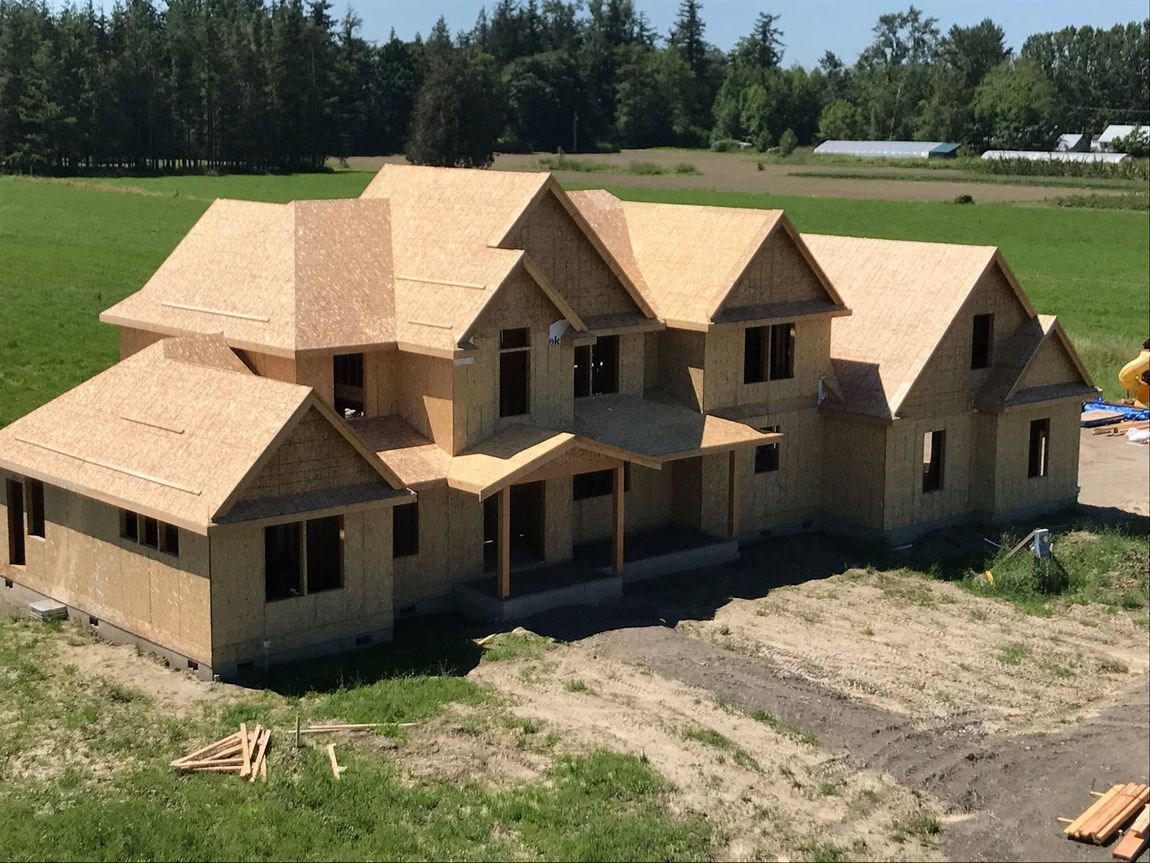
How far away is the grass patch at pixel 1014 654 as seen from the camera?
92.8 ft

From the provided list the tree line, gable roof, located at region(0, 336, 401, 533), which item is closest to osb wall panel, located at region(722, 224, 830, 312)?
gable roof, located at region(0, 336, 401, 533)

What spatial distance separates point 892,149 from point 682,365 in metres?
124

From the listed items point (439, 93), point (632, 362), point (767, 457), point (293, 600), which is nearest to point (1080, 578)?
point (767, 457)

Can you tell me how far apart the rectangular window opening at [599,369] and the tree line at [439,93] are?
2462 inches

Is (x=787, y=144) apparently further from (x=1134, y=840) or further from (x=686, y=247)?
(x=1134, y=840)

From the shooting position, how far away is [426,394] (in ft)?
99.2

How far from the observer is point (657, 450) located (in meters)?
31.6

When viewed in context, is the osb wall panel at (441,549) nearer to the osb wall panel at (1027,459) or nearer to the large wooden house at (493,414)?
the large wooden house at (493,414)

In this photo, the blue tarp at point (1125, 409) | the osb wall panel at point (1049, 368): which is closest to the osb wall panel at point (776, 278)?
the osb wall panel at point (1049, 368)

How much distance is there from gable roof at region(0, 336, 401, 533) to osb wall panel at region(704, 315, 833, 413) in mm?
9062

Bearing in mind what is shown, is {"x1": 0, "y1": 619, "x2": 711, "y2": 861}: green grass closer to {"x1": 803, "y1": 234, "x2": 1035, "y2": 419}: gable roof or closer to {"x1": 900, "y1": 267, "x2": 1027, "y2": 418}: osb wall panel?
{"x1": 803, "y1": 234, "x2": 1035, "y2": 419}: gable roof

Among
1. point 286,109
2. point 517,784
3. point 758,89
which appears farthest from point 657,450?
point 758,89

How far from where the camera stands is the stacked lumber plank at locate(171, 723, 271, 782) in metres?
22.1

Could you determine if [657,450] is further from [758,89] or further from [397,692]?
[758,89]
